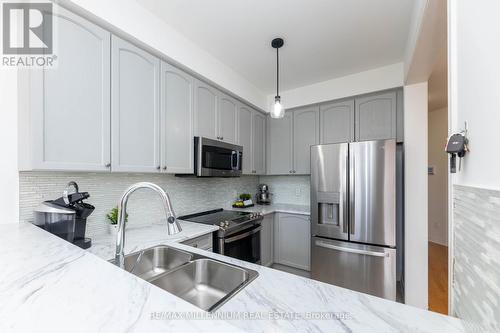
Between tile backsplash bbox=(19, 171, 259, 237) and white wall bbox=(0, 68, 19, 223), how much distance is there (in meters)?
0.03

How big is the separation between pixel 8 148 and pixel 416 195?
310 cm

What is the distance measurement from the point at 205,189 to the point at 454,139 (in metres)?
2.23

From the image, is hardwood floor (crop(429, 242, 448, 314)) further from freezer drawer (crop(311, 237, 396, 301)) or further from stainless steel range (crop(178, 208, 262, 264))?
stainless steel range (crop(178, 208, 262, 264))

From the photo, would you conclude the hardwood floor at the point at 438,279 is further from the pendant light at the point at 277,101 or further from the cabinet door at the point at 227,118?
the cabinet door at the point at 227,118

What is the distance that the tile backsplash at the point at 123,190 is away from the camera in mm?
1299

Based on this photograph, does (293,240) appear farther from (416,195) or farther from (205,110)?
(205,110)

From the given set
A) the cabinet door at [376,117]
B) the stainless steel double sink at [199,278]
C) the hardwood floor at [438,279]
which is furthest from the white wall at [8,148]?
the hardwood floor at [438,279]

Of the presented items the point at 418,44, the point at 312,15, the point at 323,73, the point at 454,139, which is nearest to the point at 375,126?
the point at 323,73

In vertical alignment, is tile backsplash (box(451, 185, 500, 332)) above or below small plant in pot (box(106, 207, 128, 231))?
above

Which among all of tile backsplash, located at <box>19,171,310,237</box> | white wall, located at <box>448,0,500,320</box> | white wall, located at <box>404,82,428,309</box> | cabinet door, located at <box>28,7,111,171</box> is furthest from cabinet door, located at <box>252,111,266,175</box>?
white wall, located at <box>448,0,500,320</box>

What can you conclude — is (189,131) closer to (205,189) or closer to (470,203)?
(205,189)

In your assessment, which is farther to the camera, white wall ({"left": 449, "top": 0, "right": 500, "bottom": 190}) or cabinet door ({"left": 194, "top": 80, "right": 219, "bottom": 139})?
cabinet door ({"left": 194, "top": 80, "right": 219, "bottom": 139})

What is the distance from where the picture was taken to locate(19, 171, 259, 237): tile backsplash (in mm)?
1299

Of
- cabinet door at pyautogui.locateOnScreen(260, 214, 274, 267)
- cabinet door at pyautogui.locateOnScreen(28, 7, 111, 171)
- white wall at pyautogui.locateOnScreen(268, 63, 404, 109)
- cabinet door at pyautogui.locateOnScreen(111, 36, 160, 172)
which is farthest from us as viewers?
cabinet door at pyautogui.locateOnScreen(260, 214, 274, 267)
